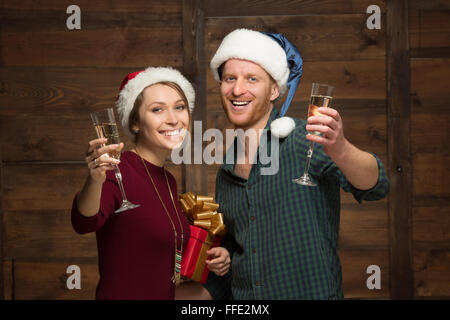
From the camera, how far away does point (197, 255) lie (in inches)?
65.0

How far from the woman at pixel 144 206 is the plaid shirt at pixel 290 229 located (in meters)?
0.16

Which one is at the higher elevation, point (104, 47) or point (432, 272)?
point (104, 47)

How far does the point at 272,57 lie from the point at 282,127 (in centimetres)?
32

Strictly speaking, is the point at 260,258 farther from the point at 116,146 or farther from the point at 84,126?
the point at 84,126

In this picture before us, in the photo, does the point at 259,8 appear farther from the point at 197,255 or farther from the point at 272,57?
the point at 197,255

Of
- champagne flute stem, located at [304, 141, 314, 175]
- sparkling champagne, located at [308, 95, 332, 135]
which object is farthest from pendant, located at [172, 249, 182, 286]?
sparkling champagne, located at [308, 95, 332, 135]

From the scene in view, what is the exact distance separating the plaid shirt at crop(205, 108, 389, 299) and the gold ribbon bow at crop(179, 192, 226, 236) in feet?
0.25

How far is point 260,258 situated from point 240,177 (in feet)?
1.10

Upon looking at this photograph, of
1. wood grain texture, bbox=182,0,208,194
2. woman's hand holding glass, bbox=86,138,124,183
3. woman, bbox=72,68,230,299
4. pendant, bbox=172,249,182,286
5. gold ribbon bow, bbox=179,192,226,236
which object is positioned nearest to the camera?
woman's hand holding glass, bbox=86,138,124,183

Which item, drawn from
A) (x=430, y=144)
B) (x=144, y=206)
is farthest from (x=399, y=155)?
(x=144, y=206)

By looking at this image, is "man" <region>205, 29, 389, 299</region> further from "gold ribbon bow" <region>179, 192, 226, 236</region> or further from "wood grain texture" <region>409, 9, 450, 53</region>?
"wood grain texture" <region>409, 9, 450, 53</region>

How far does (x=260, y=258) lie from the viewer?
5.17 feet

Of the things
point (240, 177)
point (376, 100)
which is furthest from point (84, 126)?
point (376, 100)

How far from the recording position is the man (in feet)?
4.98
